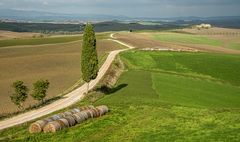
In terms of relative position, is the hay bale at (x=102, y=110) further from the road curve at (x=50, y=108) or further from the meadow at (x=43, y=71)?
the meadow at (x=43, y=71)

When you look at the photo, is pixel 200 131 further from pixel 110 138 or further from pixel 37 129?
pixel 37 129

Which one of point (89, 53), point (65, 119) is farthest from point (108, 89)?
point (65, 119)

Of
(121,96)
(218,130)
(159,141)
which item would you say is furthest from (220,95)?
(159,141)

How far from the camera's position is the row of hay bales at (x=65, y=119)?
39906 mm

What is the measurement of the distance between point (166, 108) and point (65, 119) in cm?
1517

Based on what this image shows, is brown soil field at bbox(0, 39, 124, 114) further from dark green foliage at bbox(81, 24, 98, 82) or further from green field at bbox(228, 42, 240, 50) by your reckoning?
green field at bbox(228, 42, 240, 50)

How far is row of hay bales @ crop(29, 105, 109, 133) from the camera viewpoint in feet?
131

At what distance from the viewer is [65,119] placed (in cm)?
4191

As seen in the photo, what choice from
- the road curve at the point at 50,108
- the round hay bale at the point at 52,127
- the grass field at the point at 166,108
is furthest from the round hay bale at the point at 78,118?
the road curve at the point at 50,108

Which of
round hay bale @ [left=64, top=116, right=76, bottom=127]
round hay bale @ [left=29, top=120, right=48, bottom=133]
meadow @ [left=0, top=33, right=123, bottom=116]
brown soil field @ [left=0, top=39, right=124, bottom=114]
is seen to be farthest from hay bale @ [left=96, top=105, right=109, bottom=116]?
brown soil field @ [left=0, top=39, right=124, bottom=114]

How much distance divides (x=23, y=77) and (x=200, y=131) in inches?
1813

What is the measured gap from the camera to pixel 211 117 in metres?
46.2

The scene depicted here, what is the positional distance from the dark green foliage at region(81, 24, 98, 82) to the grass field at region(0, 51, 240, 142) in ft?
14.7

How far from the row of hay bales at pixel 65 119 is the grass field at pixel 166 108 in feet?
2.52
